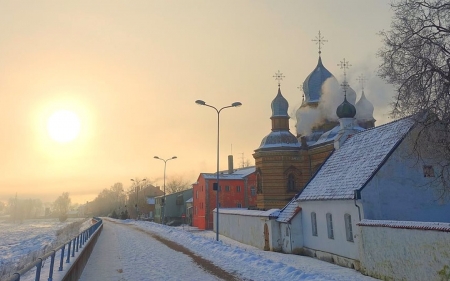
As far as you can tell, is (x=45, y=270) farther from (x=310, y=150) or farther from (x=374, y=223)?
(x=310, y=150)

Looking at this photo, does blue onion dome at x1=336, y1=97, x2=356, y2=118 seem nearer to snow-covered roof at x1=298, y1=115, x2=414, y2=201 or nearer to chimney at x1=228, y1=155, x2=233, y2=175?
snow-covered roof at x1=298, y1=115, x2=414, y2=201

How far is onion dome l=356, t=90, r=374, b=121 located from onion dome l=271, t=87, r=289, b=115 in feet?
33.6

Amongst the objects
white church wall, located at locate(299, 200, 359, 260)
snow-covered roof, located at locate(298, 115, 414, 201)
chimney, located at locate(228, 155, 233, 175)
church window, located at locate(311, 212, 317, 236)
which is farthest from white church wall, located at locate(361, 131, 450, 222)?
chimney, located at locate(228, 155, 233, 175)

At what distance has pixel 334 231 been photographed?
19.5 meters

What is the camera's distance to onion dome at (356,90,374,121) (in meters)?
48.3

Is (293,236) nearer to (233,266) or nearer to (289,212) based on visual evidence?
(289,212)

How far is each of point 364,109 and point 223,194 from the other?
22495mm

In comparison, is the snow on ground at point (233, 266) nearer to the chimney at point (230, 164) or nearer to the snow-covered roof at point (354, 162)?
the snow-covered roof at point (354, 162)

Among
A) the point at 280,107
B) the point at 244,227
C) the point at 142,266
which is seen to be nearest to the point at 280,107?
the point at 280,107

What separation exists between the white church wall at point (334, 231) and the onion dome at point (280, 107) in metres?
22.8

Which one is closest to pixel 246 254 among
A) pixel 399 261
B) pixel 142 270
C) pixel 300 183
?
pixel 142 270

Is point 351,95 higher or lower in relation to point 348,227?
higher

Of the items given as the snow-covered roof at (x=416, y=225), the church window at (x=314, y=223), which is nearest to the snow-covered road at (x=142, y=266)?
the snow-covered roof at (x=416, y=225)

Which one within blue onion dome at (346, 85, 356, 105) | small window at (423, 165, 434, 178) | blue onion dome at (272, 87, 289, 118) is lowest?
small window at (423, 165, 434, 178)
